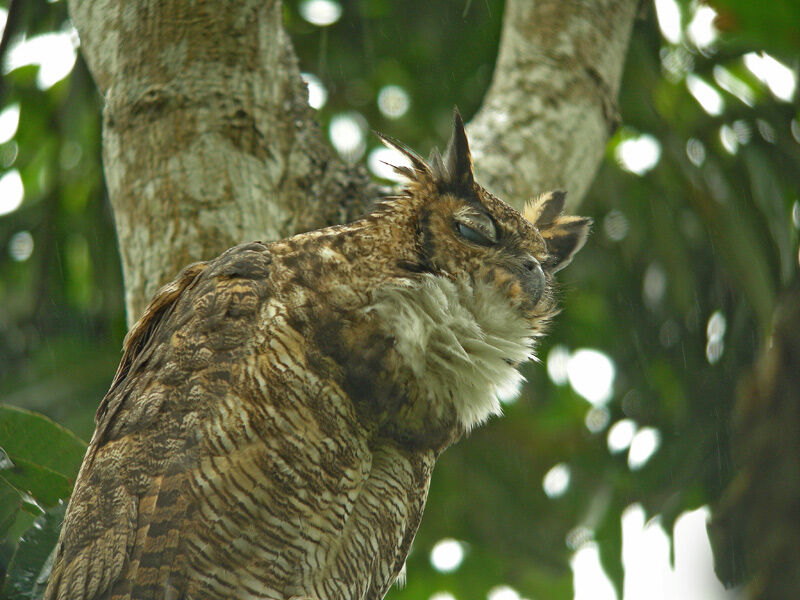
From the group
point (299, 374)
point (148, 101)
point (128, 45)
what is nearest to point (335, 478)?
point (299, 374)

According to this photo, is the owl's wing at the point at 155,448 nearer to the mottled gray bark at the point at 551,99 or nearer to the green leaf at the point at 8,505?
the green leaf at the point at 8,505

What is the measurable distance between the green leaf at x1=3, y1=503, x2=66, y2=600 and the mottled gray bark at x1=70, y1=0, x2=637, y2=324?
2.62 ft

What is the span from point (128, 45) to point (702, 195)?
137 inches

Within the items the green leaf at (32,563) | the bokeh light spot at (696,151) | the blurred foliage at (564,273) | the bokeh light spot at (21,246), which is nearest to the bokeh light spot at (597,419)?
the blurred foliage at (564,273)

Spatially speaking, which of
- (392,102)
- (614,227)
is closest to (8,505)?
(392,102)

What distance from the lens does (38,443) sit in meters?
2.42

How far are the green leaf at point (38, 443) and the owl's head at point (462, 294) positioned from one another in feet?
3.37

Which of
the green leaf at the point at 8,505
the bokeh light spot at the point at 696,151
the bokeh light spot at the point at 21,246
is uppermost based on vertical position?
the green leaf at the point at 8,505

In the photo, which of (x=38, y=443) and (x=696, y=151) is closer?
(x=38, y=443)

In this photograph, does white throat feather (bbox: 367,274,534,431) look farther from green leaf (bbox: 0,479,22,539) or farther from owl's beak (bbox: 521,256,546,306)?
green leaf (bbox: 0,479,22,539)

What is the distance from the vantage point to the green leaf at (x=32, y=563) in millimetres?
2109

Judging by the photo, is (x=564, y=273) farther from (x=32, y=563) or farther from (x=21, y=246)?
(x=32, y=563)

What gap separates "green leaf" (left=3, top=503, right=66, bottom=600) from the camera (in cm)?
211

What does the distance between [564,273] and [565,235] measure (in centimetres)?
249
